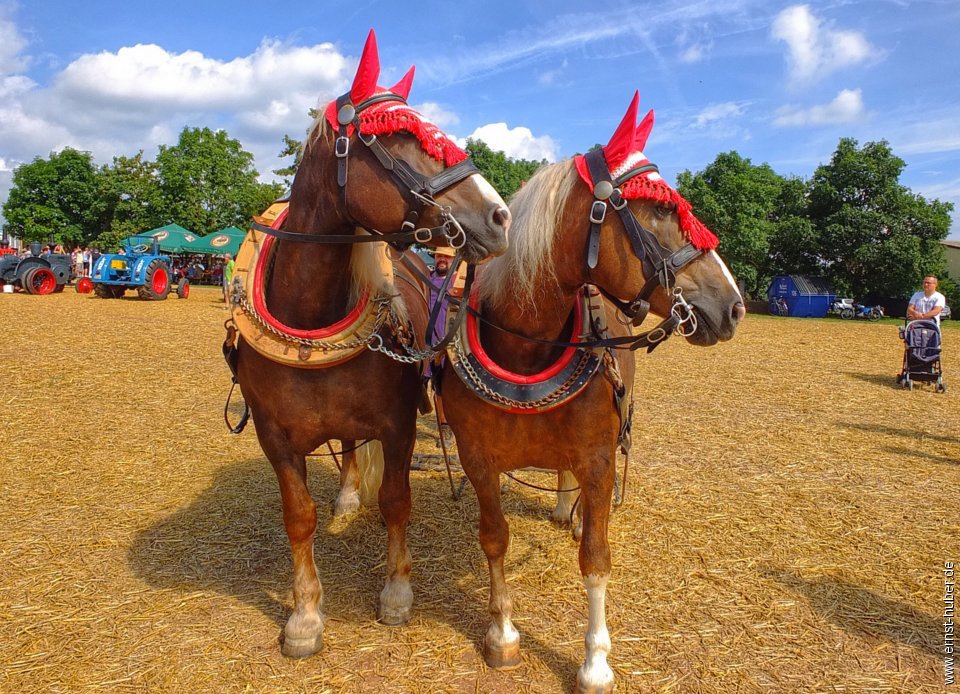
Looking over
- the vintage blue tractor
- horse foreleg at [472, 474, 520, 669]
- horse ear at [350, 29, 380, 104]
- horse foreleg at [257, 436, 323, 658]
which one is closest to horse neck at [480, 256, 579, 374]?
horse foreleg at [472, 474, 520, 669]

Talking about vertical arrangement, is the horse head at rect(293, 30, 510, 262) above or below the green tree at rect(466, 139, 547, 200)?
below

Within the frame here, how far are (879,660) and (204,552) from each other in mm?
3805

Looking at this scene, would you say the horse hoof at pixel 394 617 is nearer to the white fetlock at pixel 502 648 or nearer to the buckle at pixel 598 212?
the white fetlock at pixel 502 648

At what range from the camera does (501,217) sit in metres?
2.19

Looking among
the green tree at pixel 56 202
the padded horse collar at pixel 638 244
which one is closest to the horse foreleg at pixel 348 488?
the padded horse collar at pixel 638 244

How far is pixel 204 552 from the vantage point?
3.83 meters

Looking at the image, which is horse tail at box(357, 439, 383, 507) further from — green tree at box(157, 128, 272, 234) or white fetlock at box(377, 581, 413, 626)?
green tree at box(157, 128, 272, 234)

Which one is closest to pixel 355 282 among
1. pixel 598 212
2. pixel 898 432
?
pixel 598 212

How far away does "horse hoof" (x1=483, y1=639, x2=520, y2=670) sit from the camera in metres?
2.80

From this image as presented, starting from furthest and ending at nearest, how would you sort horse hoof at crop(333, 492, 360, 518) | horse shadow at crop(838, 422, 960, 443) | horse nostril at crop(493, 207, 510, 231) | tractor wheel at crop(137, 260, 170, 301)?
tractor wheel at crop(137, 260, 170, 301) → horse shadow at crop(838, 422, 960, 443) → horse hoof at crop(333, 492, 360, 518) → horse nostril at crop(493, 207, 510, 231)

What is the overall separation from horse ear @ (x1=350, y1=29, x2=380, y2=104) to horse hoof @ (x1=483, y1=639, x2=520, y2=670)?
2.51 meters

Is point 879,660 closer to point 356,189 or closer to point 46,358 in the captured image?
point 356,189

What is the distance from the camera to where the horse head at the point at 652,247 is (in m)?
2.22

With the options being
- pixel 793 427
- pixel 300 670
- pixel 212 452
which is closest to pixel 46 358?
pixel 212 452
